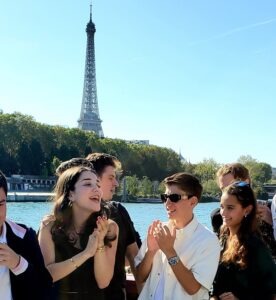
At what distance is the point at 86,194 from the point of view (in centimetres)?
261

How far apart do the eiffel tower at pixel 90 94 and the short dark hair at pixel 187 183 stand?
75995 mm

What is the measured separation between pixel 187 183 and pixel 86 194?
521 millimetres

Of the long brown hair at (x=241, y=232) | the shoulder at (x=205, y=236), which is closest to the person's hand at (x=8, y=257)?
the shoulder at (x=205, y=236)

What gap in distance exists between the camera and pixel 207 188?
185 feet

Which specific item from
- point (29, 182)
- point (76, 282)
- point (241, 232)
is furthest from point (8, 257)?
point (29, 182)

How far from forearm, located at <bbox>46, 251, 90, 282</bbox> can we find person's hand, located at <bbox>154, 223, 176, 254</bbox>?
36 cm

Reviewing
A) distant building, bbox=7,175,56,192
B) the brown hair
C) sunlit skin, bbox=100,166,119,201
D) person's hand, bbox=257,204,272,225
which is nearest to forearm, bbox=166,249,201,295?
sunlit skin, bbox=100,166,119,201

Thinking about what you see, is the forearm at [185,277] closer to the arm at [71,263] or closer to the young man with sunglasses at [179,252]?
the young man with sunglasses at [179,252]

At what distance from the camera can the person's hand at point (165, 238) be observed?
8.30ft

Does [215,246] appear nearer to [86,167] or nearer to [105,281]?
[105,281]

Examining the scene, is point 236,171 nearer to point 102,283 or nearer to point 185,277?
point 185,277

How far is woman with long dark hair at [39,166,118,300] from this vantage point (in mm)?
2477

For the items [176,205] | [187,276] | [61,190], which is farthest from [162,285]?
[61,190]

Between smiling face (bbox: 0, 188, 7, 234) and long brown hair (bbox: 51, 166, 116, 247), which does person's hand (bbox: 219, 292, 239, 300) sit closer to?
long brown hair (bbox: 51, 166, 116, 247)
